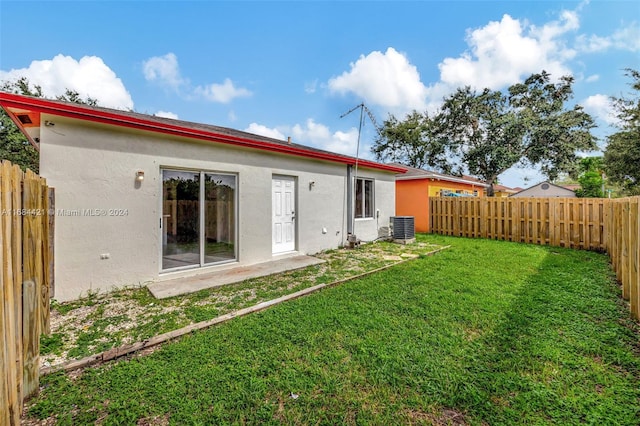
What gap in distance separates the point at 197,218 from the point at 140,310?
229 centimetres

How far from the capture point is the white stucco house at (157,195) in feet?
14.7

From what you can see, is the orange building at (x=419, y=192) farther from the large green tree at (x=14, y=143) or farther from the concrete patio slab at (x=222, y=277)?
A: the large green tree at (x=14, y=143)

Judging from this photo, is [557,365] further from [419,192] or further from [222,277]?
[419,192]

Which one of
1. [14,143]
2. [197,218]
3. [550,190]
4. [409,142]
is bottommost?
[197,218]

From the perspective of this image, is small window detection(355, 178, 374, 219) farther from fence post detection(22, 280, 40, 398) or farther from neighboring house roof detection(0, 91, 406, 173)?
fence post detection(22, 280, 40, 398)

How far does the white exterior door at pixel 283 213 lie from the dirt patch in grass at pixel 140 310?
1619mm

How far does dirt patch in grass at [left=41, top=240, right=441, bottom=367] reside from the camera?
3.14m

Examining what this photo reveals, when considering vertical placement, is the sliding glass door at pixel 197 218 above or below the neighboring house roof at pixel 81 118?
below

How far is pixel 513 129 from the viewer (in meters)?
19.8

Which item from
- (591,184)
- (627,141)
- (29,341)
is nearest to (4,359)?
(29,341)

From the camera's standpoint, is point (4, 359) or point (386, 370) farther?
point (386, 370)

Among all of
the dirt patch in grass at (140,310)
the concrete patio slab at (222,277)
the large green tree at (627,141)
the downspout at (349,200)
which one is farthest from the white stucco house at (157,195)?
the large green tree at (627,141)

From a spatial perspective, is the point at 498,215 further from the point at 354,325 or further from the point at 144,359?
the point at 144,359

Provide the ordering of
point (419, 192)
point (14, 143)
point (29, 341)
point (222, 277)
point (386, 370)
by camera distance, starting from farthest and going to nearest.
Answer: point (14, 143), point (419, 192), point (222, 277), point (386, 370), point (29, 341)
